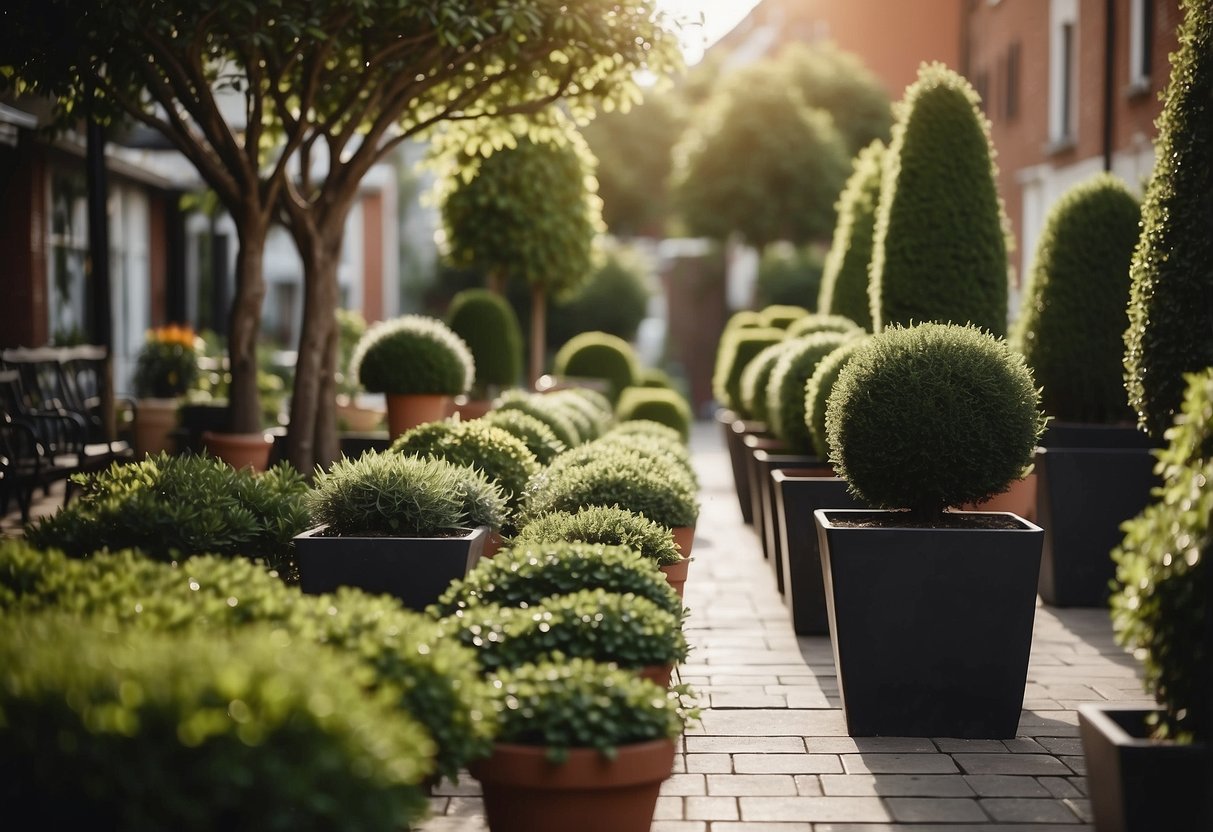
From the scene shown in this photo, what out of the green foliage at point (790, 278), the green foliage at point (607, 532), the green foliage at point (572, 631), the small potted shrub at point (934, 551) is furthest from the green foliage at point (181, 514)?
the green foliage at point (790, 278)

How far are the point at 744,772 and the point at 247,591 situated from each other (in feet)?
6.38

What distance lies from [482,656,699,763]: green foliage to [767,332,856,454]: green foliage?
472cm

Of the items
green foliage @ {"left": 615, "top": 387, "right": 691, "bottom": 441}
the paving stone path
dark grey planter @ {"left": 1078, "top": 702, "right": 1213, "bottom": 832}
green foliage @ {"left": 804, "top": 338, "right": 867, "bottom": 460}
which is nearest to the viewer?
dark grey planter @ {"left": 1078, "top": 702, "right": 1213, "bottom": 832}

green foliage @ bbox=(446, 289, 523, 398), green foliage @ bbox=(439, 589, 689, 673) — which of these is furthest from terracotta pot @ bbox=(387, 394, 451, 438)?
green foliage @ bbox=(439, 589, 689, 673)

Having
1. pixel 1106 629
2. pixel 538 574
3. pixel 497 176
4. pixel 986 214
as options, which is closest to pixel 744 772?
pixel 538 574

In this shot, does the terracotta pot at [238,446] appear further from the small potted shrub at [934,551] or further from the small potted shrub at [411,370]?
the small potted shrub at [934,551]

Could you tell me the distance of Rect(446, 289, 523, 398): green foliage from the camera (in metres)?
14.6

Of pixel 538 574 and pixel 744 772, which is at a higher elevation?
pixel 538 574

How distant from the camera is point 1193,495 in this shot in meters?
3.36

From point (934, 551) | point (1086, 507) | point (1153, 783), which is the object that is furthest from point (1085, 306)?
point (1153, 783)

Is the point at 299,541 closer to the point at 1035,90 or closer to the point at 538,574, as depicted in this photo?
the point at 538,574

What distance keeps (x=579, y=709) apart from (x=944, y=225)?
5.78 metres

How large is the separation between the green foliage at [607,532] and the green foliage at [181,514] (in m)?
1.03

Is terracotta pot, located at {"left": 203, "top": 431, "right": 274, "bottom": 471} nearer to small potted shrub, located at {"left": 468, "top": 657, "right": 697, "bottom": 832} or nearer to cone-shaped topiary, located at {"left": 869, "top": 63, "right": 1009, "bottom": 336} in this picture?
cone-shaped topiary, located at {"left": 869, "top": 63, "right": 1009, "bottom": 336}
